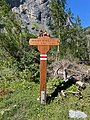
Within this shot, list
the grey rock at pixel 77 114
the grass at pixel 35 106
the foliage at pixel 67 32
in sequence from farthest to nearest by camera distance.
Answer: the foliage at pixel 67 32 < the grass at pixel 35 106 < the grey rock at pixel 77 114

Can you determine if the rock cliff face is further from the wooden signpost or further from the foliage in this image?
the wooden signpost

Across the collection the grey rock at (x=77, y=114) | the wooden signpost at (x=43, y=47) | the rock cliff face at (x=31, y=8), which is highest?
the rock cliff face at (x=31, y=8)

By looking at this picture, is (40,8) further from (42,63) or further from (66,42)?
(42,63)

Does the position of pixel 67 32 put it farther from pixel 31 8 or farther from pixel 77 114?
pixel 31 8

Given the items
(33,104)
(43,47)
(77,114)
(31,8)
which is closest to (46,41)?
(43,47)

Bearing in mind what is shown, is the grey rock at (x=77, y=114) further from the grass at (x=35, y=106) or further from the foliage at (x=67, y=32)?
the foliage at (x=67, y=32)

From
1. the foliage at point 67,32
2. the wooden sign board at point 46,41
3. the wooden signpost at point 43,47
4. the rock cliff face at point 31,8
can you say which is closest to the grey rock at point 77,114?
the wooden signpost at point 43,47

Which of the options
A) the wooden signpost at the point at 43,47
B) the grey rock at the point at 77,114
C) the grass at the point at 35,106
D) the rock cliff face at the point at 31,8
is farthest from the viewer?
the rock cliff face at the point at 31,8

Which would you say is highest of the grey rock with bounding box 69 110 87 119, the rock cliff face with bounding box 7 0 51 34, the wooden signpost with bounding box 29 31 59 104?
the rock cliff face with bounding box 7 0 51 34

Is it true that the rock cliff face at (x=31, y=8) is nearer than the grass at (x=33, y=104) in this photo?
No

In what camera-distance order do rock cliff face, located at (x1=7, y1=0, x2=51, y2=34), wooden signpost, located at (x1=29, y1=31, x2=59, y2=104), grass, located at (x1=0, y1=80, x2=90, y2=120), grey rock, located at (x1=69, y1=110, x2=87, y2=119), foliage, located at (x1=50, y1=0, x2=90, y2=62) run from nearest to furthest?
grey rock, located at (x1=69, y1=110, x2=87, y2=119)
grass, located at (x1=0, y1=80, x2=90, y2=120)
wooden signpost, located at (x1=29, y1=31, x2=59, y2=104)
foliage, located at (x1=50, y1=0, x2=90, y2=62)
rock cliff face, located at (x1=7, y1=0, x2=51, y2=34)

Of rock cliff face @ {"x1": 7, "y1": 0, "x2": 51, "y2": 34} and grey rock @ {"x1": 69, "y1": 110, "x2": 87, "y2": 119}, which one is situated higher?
rock cliff face @ {"x1": 7, "y1": 0, "x2": 51, "y2": 34}

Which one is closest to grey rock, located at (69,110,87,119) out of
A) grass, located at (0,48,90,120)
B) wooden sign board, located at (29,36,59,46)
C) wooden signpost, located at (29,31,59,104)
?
grass, located at (0,48,90,120)

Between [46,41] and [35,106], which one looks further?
[46,41]
